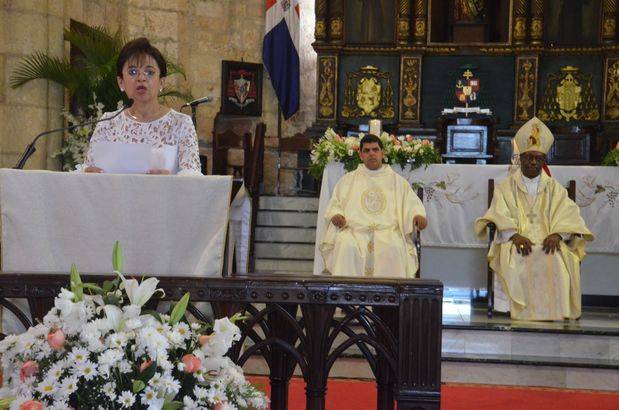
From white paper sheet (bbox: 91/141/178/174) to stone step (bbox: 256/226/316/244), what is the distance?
672 cm

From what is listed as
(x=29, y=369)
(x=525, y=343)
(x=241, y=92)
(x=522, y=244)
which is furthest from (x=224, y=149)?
(x=29, y=369)

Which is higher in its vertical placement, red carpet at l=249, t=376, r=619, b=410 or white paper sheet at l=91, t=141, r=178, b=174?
white paper sheet at l=91, t=141, r=178, b=174

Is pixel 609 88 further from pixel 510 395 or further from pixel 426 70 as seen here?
pixel 510 395

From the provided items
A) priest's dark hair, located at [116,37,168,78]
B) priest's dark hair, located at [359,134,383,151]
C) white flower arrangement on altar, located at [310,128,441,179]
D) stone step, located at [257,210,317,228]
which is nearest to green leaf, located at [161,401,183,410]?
priest's dark hair, located at [116,37,168,78]

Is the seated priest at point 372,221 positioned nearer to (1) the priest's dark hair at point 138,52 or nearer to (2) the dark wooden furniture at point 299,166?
(1) the priest's dark hair at point 138,52

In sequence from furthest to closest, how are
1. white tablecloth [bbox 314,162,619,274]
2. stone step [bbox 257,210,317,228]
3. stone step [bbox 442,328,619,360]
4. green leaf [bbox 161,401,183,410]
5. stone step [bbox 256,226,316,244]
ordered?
stone step [bbox 257,210,317,228], stone step [bbox 256,226,316,244], white tablecloth [bbox 314,162,619,274], stone step [bbox 442,328,619,360], green leaf [bbox 161,401,183,410]

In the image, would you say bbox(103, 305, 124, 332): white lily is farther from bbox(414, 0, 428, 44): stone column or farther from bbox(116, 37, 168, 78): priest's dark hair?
bbox(414, 0, 428, 44): stone column

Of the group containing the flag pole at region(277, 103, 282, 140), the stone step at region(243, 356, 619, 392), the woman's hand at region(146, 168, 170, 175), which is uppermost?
the flag pole at region(277, 103, 282, 140)

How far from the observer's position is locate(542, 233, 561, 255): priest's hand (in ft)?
23.1

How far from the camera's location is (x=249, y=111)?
12.1m

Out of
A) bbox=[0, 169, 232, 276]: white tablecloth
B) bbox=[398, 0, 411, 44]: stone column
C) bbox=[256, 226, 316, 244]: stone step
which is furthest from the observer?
bbox=[398, 0, 411, 44]: stone column

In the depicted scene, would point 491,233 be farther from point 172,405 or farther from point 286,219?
point 172,405

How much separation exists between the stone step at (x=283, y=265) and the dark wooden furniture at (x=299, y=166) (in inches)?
92.3

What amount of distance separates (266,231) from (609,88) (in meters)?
5.03
